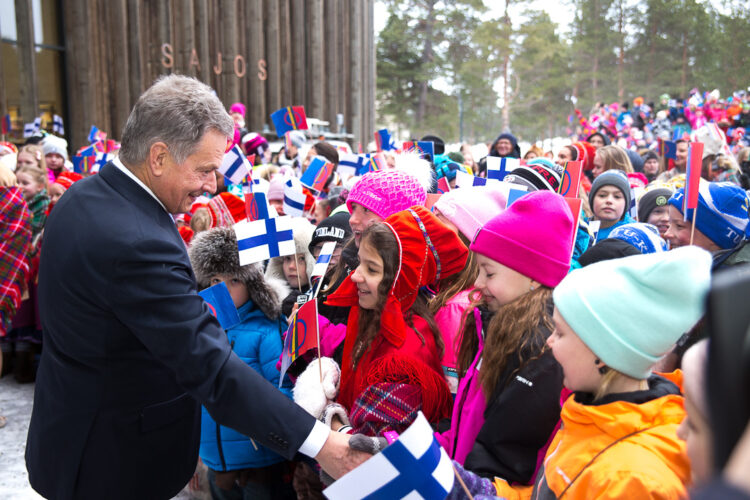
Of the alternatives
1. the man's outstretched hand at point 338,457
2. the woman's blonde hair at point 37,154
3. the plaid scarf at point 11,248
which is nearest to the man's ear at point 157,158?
the man's outstretched hand at point 338,457

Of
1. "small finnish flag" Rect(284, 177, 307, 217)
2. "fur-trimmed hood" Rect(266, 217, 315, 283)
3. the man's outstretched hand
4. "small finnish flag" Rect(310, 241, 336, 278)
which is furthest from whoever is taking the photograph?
"small finnish flag" Rect(284, 177, 307, 217)

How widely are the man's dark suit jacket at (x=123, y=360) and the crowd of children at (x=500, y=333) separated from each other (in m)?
0.53

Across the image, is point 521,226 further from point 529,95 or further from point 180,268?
point 529,95

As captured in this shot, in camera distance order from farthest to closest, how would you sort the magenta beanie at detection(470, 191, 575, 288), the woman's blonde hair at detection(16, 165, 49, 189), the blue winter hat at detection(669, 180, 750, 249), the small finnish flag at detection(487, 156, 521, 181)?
→ the woman's blonde hair at detection(16, 165, 49, 189), the small finnish flag at detection(487, 156, 521, 181), the blue winter hat at detection(669, 180, 750, 249), the magenta beanie at detection(470, 191, 575, 288)

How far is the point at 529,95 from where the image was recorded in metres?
39.0

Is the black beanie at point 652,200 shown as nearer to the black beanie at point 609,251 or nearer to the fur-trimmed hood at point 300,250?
the black beanie at point 609,251

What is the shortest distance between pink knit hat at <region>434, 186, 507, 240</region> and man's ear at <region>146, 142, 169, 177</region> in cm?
154

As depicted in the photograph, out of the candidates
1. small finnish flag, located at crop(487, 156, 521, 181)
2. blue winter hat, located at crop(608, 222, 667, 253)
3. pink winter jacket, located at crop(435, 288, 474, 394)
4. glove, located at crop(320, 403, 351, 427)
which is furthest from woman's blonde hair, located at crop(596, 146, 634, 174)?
glove, located at crop(320, 403, 351, 427)

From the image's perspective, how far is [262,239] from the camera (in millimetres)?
3268

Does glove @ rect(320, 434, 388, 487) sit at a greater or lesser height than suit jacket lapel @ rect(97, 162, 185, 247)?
lesser

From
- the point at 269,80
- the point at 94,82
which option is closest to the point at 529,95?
the point at 269,80

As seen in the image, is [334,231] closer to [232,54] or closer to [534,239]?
[534,239]

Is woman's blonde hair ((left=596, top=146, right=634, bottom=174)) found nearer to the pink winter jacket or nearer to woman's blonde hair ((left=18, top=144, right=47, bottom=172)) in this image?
the pink winter jacket

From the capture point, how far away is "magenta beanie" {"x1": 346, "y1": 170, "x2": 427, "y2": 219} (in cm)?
345
